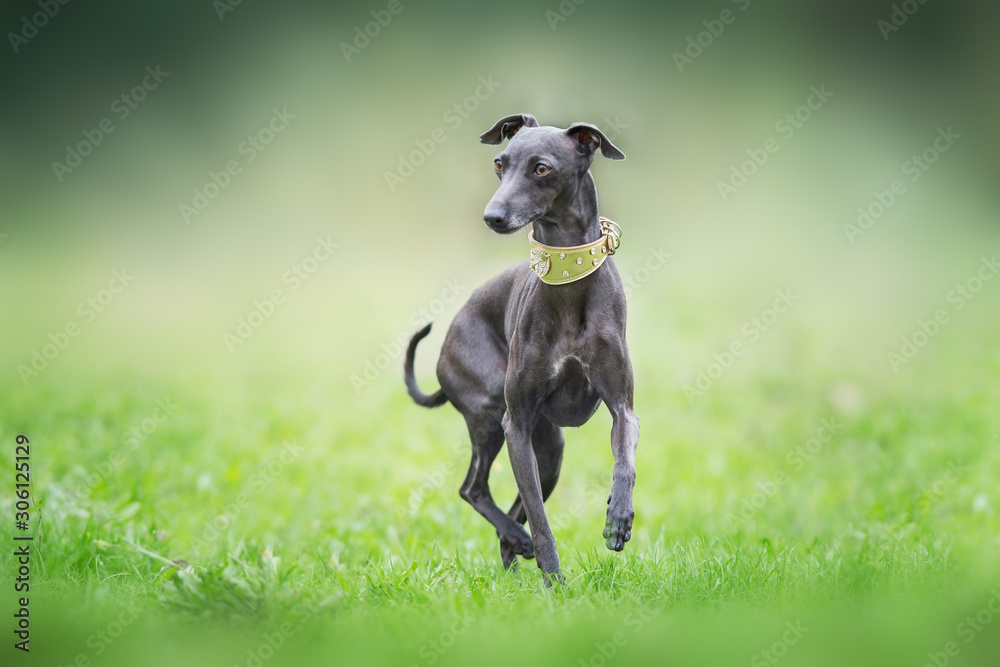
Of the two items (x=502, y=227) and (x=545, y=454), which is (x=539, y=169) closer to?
(x=502, y=227)

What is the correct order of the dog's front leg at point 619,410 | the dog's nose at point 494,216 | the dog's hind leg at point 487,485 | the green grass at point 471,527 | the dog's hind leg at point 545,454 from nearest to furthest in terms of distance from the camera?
1. the green grass at point 471,527
2. the dog's nose at point 494,216
3. the dog's front leg at point 619,410
4. the dog's hind leg at point 487,485
5. the dog's hind leg at point 545,454

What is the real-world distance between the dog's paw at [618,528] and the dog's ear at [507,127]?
5.19 ft

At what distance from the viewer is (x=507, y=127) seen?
4172 mm

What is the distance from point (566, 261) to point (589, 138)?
0.48 meters

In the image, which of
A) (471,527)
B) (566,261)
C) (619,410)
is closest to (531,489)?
(619,410)

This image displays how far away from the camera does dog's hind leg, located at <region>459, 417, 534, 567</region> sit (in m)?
4.46

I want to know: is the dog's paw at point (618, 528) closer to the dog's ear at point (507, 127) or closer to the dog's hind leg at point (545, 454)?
the dog's hind leg at point (545, 454)

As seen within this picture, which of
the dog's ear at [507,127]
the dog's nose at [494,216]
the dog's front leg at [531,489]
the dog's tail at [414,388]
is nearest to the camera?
the dog's nose at [494,216]

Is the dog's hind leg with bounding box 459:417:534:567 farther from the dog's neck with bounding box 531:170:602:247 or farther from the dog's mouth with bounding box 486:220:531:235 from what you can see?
the dog's mouth with bounding box 486:220:531:235

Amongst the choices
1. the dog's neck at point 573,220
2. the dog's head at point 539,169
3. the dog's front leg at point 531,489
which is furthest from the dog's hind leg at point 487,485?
the dog's head at point 539,169

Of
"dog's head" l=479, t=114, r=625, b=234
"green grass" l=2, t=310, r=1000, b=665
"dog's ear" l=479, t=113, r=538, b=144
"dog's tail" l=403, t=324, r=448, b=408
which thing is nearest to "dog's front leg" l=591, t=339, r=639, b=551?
"green grass" l=2, t=310, r=1000, b=665

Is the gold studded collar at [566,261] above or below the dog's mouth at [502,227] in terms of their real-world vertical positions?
above

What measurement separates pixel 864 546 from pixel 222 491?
4.33 m

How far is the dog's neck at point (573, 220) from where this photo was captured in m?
3.87
